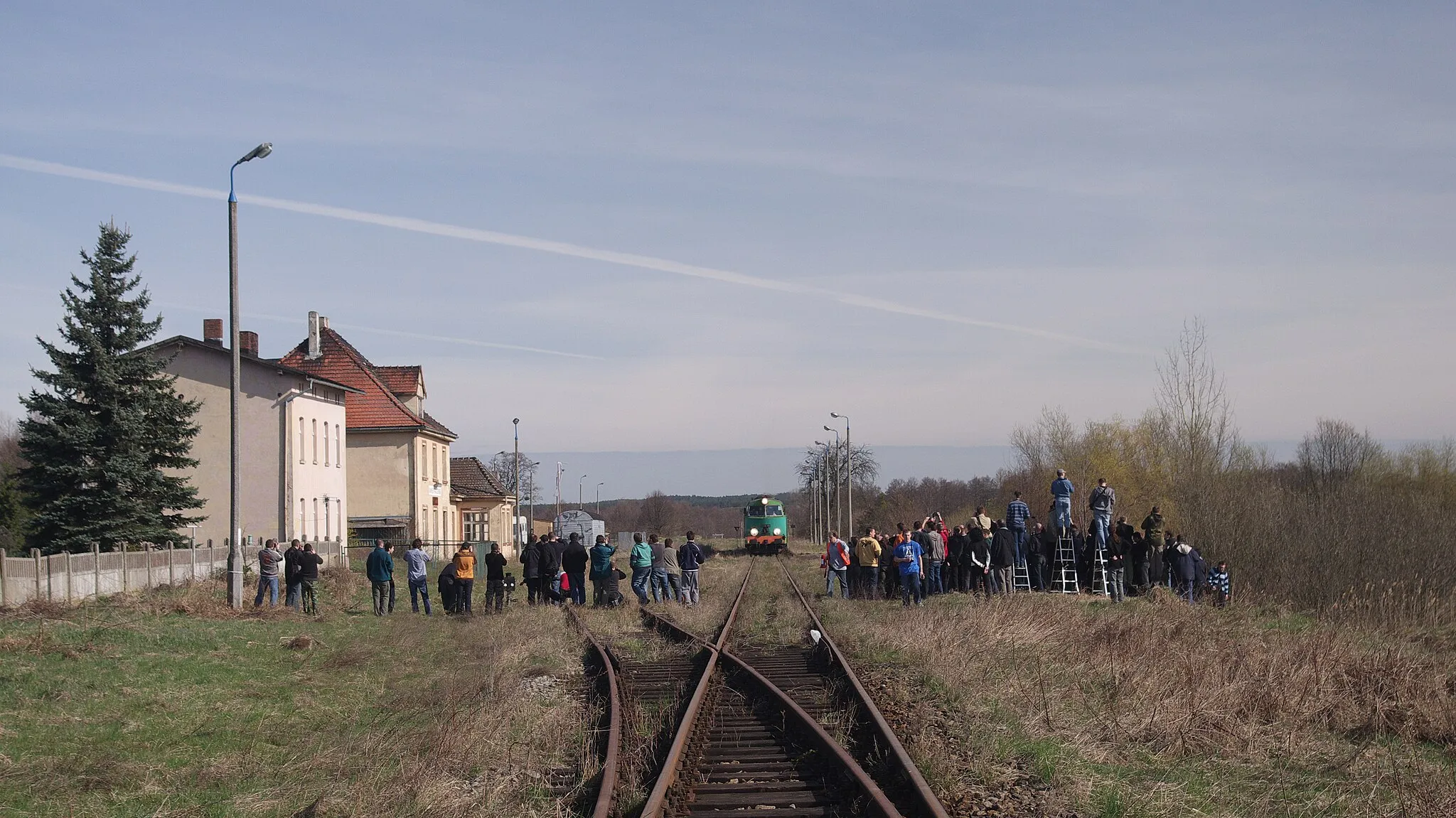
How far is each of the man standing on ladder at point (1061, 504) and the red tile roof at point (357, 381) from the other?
36639 millimetres

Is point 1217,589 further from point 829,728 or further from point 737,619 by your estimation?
point 829,728

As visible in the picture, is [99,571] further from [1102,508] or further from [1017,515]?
[1102,508]

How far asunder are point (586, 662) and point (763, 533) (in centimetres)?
5094

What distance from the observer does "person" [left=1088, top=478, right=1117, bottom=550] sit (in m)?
23.9

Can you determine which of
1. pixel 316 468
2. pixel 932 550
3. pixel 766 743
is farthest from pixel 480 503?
pixel 766 743

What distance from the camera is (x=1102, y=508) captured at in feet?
78.5

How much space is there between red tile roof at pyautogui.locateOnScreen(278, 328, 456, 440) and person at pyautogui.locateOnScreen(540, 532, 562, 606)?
31.4 metres

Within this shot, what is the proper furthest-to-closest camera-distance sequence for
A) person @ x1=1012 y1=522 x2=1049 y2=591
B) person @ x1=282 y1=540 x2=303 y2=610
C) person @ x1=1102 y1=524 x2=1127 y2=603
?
person @ x1=1012 y1=522 x2=1049 y2=591 → person @ x1=282 y1=540 x2=303 y2=610 → person @ x1=1102 y1=524 x2=1127 y2=603

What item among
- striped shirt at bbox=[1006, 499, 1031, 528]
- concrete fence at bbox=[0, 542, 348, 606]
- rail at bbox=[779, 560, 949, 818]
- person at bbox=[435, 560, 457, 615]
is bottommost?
rail at bbox=[779, 560, 949, 818]

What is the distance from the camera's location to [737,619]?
22828mm

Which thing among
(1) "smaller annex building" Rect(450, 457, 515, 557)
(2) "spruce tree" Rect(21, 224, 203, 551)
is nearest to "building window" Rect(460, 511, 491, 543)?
(1) "smaller annex building" Rect(450, 457, 515, 557)

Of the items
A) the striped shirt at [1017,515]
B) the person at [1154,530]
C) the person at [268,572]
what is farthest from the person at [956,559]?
the person at [268,572]

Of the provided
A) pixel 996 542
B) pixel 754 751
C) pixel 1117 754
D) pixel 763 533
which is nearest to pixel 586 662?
pixel 754 751

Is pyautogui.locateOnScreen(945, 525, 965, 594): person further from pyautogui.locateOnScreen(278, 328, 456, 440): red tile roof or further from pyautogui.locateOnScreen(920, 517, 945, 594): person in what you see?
pyautogui.locateOnScreen(278, 328, 456, 440): red tile roof
